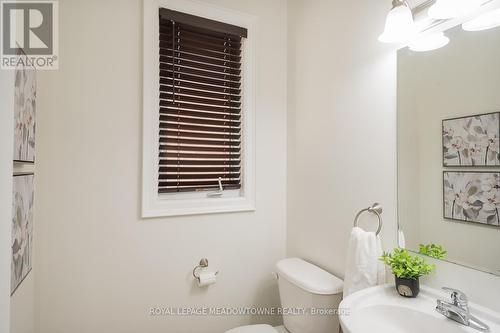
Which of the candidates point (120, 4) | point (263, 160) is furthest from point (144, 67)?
point (263, 160)

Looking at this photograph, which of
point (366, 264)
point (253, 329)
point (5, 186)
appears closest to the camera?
point (5, 186)

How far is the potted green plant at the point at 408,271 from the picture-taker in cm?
97

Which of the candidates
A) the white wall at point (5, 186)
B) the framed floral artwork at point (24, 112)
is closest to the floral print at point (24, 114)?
the framed floral artwork at point (24, 112)

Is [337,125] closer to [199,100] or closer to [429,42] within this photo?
[429,42]

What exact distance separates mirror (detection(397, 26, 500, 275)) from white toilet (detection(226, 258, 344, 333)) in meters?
0.44

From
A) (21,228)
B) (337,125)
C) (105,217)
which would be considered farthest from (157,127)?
(337,125)

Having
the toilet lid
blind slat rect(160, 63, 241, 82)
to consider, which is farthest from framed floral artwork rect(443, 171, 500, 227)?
blind slat rect(160, 63, 241, 82)

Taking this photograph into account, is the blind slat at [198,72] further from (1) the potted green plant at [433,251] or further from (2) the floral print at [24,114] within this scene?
(1) the potted green plant at [433,251]

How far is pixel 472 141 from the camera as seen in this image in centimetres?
91

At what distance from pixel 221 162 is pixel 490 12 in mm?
1436

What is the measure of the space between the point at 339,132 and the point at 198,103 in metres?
0.90

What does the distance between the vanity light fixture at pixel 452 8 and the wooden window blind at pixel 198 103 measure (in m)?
1.15

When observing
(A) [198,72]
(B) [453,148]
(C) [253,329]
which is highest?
(A) [198,72]

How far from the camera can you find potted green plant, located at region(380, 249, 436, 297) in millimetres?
970
